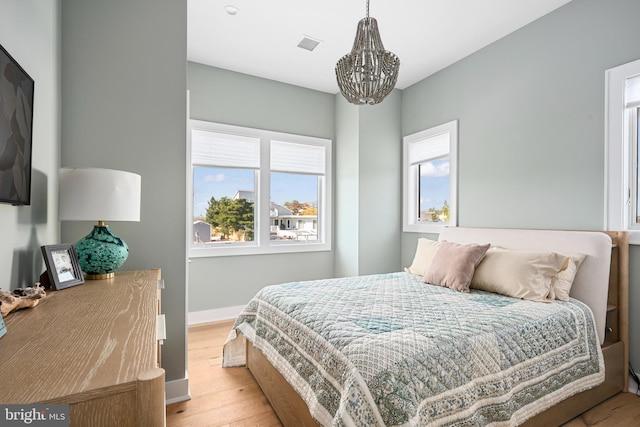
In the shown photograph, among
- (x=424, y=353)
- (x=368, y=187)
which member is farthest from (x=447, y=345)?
(x=368, y=187)

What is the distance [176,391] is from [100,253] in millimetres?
1023

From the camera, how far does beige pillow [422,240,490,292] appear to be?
2316 mm

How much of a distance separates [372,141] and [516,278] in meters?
2.30

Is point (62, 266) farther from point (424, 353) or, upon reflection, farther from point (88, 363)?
point (424, 353)

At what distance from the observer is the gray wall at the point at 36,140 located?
119 centimetres

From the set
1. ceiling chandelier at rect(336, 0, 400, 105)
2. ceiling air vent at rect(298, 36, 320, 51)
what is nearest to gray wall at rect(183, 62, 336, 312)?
ceiling air vent at rect(298, 36, 320, 51)

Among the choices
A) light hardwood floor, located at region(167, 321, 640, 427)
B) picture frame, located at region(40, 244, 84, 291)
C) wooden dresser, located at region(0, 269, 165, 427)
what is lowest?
light hardwood floor, located at region(167, 321, 640, 427)

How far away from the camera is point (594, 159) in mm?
2322

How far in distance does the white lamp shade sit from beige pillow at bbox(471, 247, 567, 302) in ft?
7.73

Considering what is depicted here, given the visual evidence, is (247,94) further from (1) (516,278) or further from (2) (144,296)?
(1) (516,278)

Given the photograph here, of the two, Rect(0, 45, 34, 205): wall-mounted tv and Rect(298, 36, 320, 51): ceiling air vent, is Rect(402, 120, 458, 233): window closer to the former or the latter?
Rect(298, 36, 320, 51): ceiling air vent

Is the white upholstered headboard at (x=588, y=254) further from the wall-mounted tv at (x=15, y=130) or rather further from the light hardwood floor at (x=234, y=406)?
the wall-mounted tv at (x=15, y=130)

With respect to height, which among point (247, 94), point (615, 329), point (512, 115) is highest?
point (247, 94)

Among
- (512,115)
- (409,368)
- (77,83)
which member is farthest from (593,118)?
(77,83)
